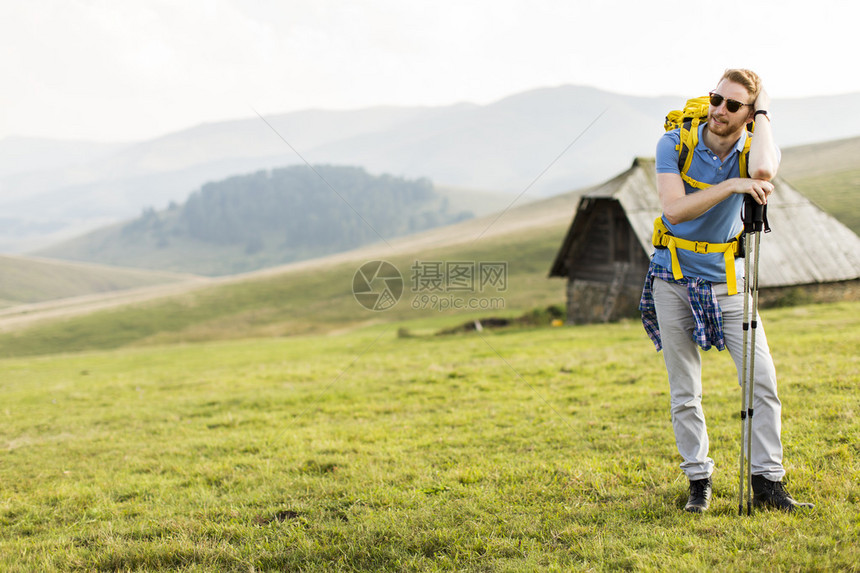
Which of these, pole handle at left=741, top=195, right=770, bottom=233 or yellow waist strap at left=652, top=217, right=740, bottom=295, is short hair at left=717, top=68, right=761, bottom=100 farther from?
yellow waist strap at left=652, top=217, right=740, bottom=295

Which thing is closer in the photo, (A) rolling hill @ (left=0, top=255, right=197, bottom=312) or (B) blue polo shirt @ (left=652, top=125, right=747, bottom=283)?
(B) blue polo shirt @ (left=652, top=125, right=747, bottom=283)

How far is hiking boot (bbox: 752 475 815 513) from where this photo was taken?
4.36 metres

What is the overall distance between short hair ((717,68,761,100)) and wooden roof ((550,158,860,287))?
2225 centimetres

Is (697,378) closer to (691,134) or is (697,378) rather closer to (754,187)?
(754,187)

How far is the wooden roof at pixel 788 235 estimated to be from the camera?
25.1 metres

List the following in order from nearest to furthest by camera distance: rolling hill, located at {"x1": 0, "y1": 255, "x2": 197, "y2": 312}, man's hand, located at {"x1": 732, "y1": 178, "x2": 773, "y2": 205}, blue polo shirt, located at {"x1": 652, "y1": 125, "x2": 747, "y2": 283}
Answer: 1. man's hand, located at {"x1": 732, "y1": 178, "x2": 773, "y2": 205}
2. blue polo shirt, located at {"x1": 652, "y1": 125, "x2": 747, "y2": 283}
3. rolling hill, located at {"x1": 0, "y1": 255, "x2": 197, "y2": 312}

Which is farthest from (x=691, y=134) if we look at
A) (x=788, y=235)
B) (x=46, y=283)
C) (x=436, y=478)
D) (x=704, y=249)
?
(x=46, y=283)

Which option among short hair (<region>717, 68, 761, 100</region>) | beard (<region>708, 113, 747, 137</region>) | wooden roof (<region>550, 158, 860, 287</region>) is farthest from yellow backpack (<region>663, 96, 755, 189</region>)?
wooden roof (<region>550, 158, 860, 287</region>)

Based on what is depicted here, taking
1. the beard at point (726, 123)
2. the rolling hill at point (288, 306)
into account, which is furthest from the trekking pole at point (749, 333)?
the rolling hill at point (288, 306)

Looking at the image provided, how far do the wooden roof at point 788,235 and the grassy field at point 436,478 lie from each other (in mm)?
14287

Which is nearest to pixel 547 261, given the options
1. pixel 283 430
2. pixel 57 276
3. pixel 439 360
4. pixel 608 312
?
pixel 608 312

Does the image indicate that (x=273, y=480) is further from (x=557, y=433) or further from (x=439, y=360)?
(x=439, y=360)

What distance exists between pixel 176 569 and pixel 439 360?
11.8 metres

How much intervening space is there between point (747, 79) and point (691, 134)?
52cm
